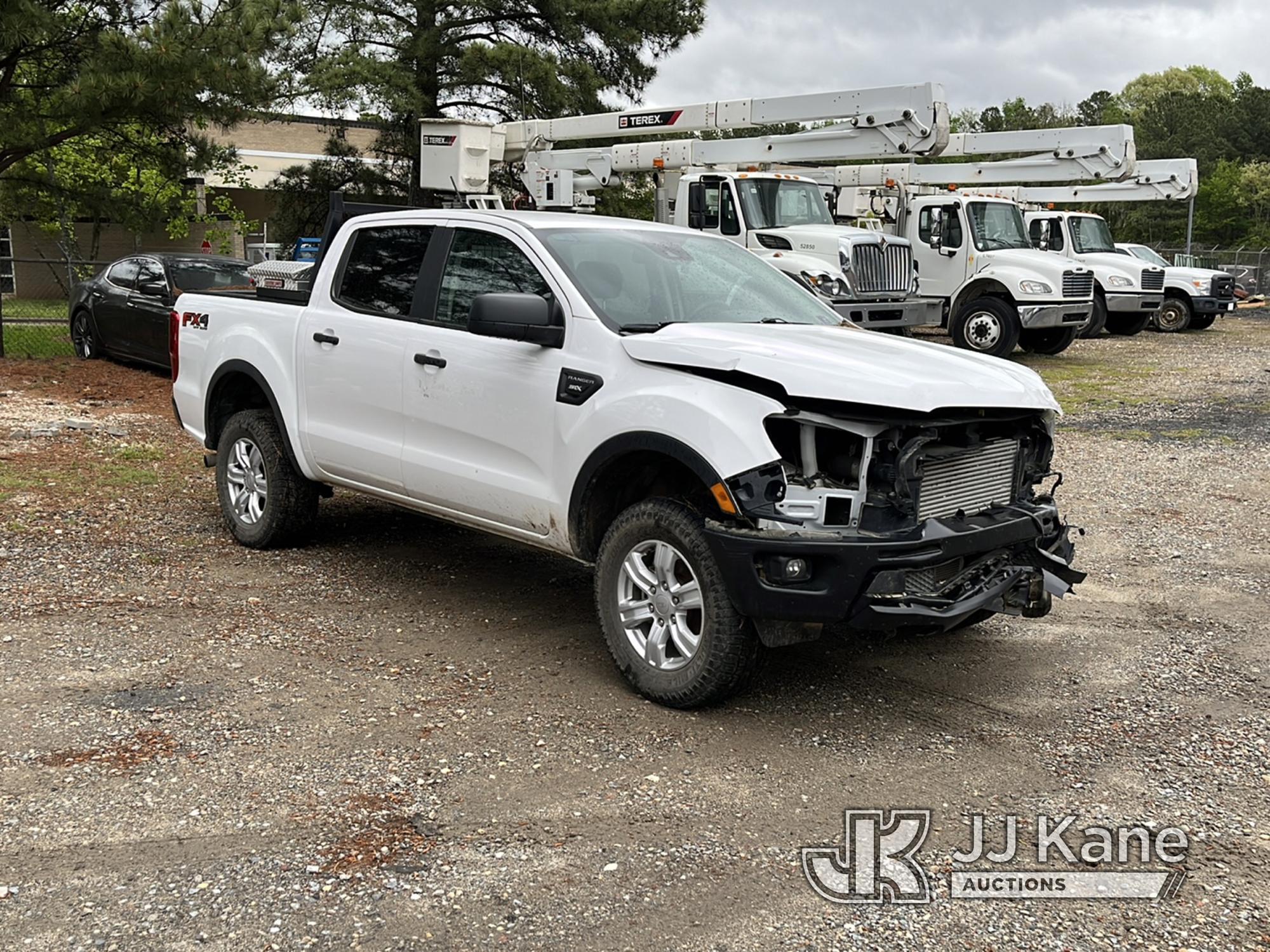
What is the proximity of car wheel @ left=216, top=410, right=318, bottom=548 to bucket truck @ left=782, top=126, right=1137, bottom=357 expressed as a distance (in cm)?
1457

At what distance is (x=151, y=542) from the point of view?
7.70 metres

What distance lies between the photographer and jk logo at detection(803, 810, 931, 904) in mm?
3715

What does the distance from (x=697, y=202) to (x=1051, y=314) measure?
19.5ft

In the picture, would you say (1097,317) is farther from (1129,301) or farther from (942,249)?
(942,249)

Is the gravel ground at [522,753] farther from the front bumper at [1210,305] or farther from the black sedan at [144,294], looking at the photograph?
the front bumper at [1210,305]

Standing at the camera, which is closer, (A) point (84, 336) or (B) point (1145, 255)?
(A) point (84, 336)

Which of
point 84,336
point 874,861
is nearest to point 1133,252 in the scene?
point 84,336

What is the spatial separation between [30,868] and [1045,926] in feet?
9.82

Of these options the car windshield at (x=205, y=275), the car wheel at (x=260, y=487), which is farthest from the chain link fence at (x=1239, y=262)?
the car wheel at (x=260, y=487)

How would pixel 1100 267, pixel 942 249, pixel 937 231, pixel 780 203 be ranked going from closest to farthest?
pixel 780 203, pixel 942 249, pixel 937 231, pixel 1100 267

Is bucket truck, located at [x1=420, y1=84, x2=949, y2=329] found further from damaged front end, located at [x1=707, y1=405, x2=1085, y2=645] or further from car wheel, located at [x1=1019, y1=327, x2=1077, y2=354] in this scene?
damaged front end, located at [x1=707, y1=405, x2=1085, y2=645]

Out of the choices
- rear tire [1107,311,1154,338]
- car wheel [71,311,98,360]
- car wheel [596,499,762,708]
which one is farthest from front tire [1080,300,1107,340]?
car wheel [596,499,762,708]

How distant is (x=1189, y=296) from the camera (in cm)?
2762

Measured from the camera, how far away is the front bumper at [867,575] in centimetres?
457
